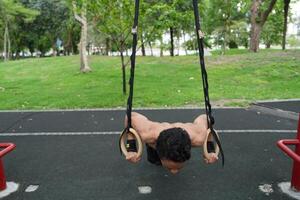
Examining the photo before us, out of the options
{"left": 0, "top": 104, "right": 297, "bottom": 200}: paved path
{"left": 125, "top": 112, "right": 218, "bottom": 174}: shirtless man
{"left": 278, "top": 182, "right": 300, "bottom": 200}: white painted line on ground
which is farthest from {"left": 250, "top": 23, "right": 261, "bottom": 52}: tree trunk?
{"left": 125, "top": 112, "right": 218, "bottom": 174}: shirtless man

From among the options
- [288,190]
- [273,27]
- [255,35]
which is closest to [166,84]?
[288,190]

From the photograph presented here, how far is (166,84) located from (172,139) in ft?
26.4

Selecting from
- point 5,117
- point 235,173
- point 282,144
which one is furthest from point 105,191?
point 5,117

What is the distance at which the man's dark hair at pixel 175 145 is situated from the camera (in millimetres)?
2699

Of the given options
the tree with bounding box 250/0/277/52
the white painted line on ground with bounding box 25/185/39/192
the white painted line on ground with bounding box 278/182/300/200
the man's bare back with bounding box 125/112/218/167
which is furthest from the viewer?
the tree with bounding box 250/0/277/52

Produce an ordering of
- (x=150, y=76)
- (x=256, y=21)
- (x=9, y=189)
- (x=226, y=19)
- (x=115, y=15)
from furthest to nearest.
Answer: (x=226, y=19), (x=256, y=21), (x=150, y=76), (x=115, y=15), (x=9, y=189)

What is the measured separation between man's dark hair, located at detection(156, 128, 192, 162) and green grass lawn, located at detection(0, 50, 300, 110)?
543 cm

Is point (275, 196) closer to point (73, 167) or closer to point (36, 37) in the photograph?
point (73, 167)

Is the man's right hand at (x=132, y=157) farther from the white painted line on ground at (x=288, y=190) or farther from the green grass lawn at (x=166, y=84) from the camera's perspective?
the green grass lawn at (x=166, y=84)

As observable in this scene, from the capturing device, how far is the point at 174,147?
269cm

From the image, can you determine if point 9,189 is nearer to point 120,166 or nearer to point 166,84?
point 120,166

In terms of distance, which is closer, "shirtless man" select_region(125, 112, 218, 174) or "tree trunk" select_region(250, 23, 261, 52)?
"shirtless man" select_region(125, 112, 218, 174)

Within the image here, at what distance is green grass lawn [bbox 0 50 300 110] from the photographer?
863 centimetres

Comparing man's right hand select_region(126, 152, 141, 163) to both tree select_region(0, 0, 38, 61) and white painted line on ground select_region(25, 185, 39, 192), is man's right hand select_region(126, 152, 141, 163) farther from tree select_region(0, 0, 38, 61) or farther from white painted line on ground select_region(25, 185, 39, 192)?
tree select_region(0, 0, 38, 61)
